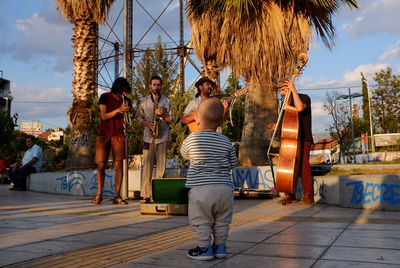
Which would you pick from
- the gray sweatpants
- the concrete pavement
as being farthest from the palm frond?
the gray sweatpants

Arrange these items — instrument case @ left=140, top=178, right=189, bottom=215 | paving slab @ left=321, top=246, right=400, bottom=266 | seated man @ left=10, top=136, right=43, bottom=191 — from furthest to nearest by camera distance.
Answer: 1. seated man @ left=10, top=136, right=43, bottom=191
2. instrument case @ left=140, top=178, right=189, bottom=215
3. paving slab @ left=321, top=246, right=400, bottom=266

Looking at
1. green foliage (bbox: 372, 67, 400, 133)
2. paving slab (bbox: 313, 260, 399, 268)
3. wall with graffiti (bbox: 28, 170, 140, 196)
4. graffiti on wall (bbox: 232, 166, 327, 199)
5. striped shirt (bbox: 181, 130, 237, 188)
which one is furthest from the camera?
green foliage (bbox: 372, 67, 400, 133)

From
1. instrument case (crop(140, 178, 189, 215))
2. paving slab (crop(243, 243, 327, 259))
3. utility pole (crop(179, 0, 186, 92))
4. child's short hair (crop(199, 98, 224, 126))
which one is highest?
utility pole (crop(179, 0, 186, 92))

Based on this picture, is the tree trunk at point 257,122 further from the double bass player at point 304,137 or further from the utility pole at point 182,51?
the utility pole at point 182,51

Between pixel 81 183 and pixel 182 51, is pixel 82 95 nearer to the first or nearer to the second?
pixel 81 183

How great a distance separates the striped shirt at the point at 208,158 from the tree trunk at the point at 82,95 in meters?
10.2

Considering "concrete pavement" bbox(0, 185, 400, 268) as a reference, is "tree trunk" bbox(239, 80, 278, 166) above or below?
above

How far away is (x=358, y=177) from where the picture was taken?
250 inches

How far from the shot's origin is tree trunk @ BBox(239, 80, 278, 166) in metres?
10.3

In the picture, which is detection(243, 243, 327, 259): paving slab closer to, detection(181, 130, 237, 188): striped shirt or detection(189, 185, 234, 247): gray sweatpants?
detection(189, 185, 234, 247): gray sweatpants

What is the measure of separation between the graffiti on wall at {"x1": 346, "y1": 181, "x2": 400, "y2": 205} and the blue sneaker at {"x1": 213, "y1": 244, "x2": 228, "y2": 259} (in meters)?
3.83

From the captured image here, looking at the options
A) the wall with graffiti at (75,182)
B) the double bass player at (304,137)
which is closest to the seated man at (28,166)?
the wall with graffiti at (75,182)

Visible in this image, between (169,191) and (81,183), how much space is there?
16.2 ft

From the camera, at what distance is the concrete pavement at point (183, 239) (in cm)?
286
